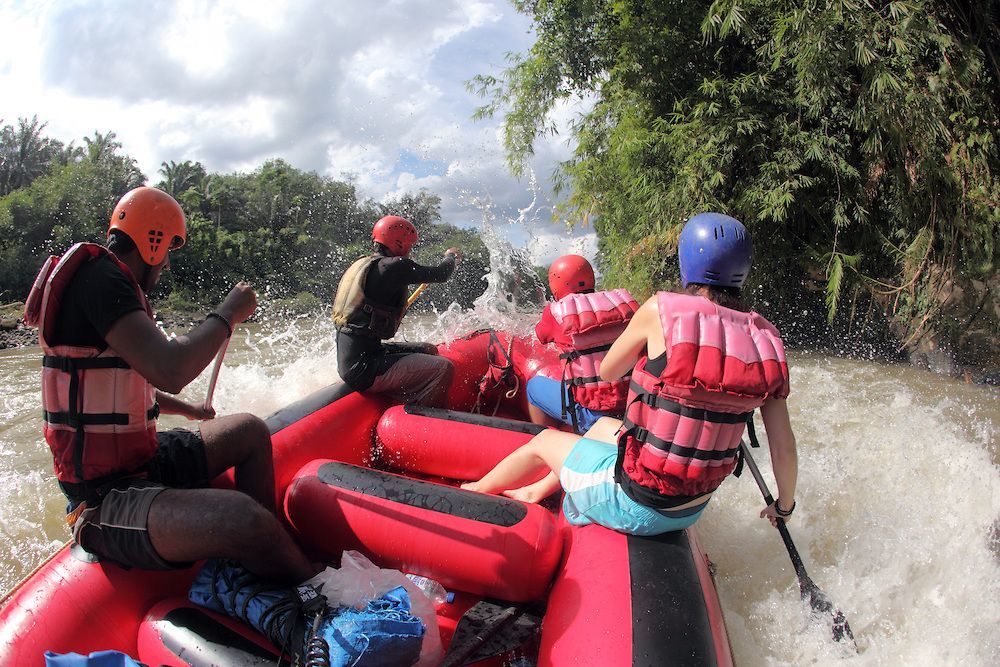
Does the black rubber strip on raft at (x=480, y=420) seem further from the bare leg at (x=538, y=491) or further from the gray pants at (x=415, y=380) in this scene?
the bare leg at (x=538, y=491)

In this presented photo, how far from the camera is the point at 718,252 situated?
1.92 metres

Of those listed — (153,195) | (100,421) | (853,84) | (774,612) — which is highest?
(853,84)

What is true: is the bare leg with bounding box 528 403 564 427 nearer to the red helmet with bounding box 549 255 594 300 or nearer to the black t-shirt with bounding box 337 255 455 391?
the red helmet with bounding box 549 255 594 300

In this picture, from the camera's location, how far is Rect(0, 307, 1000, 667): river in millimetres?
2629

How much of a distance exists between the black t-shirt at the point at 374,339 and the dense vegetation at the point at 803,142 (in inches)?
209

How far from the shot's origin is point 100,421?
70.1 inches

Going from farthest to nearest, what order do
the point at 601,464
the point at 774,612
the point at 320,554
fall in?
the point at 774,612 → the point at 320,554 → the point at 601,464

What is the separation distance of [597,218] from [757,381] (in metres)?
8.32

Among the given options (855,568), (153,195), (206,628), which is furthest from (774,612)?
(153,195)

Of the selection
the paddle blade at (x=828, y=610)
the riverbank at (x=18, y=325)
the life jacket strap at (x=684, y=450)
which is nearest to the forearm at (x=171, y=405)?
the life jacket strap at (x=684, y=450)

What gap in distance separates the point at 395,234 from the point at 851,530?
3.19 meters

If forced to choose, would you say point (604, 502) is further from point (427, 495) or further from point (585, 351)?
point (585, 351)

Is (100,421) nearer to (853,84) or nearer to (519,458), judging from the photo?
(519,458)

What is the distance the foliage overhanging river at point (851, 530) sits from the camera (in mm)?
2639
